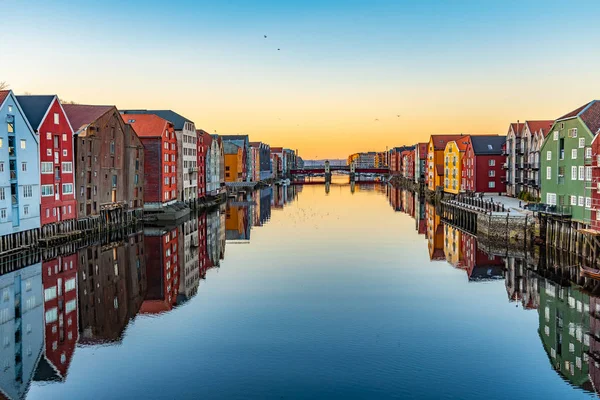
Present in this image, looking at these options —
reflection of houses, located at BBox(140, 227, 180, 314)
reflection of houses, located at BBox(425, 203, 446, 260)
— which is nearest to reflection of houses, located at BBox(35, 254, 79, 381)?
reflection of houses, located at BBox(140, 227, 180, 314)

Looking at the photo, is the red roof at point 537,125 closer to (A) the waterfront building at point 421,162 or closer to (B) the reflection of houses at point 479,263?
Result: (B) the reflection of houses at point 479,263

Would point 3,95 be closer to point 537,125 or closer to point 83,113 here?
point 83,113

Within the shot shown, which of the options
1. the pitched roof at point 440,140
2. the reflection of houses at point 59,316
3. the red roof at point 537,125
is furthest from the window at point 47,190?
the pitched roof at point 440,140

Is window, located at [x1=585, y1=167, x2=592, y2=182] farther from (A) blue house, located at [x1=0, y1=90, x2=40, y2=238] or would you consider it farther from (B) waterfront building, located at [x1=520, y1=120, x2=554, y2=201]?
(A) blue house, located at [x1=0, y1=90, x2=40, y2=238]

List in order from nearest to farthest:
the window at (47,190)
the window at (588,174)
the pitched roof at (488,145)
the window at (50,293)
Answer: the window at (50,293), the window at (588,174), the window at (47,190), the pitched roof at (488,145)

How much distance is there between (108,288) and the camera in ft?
88.2

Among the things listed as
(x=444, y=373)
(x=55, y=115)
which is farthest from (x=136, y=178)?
(x=444, y=373)

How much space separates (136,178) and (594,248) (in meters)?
41.1

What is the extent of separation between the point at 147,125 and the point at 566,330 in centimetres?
4831

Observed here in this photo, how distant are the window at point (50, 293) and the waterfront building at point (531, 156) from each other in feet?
144

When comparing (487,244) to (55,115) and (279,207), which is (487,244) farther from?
(279,207)

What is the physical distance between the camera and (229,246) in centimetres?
4178

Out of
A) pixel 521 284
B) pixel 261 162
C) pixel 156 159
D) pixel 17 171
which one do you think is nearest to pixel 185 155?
pixel 156 159

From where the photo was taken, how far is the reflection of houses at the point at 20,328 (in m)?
15.9
